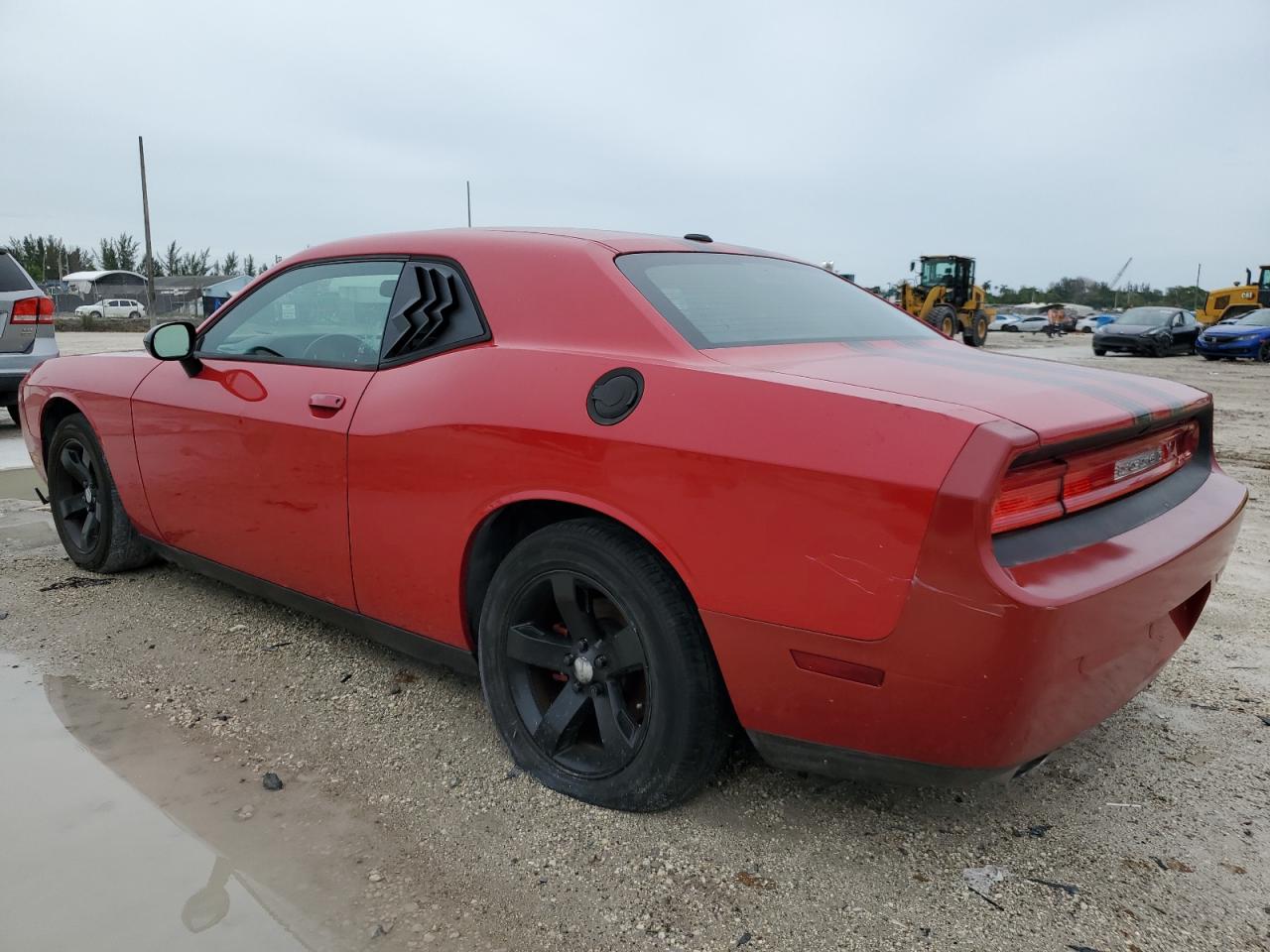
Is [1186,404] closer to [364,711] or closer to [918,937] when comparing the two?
[918,937]

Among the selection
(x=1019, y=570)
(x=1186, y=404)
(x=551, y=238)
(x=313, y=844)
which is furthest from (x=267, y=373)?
(x=1186, y=404)

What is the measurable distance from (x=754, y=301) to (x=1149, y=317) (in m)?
25.3

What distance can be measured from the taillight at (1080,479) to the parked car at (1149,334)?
2396cm

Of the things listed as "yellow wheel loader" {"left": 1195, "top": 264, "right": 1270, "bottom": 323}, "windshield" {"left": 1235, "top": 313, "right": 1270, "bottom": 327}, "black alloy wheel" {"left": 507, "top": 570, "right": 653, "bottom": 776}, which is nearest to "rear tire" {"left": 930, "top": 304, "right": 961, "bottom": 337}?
"windshield" {"left": 1235, "top": 313, "right": 1270, "bottom": 327}

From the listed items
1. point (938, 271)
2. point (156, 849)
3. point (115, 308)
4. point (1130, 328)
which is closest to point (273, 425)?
point (156, 849)

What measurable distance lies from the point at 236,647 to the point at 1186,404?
303 cm

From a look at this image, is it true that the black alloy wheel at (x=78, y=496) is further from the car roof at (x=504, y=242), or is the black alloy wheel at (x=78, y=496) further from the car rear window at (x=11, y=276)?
the car rear window at (x=11, y=276)

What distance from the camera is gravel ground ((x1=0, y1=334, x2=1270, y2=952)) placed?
6.31 feet

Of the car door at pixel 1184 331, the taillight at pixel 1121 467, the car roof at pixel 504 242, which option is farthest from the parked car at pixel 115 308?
the taillight at pixel 1121 467

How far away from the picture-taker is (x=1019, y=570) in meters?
1.76

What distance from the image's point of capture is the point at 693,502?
1998mm

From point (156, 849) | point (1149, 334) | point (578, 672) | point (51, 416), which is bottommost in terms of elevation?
point (156, 849)

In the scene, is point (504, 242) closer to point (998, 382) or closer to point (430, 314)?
point (430, 314)

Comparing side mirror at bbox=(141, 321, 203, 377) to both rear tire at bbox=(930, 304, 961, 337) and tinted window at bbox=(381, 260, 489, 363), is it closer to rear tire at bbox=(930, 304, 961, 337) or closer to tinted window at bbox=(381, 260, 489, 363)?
tinted window at bbox=(381, 260, 489, 363)
